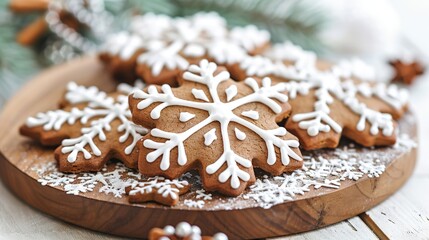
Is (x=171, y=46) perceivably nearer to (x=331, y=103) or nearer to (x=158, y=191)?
(x=331, y=103)

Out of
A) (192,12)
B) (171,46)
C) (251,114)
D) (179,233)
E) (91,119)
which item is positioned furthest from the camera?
(192,12)

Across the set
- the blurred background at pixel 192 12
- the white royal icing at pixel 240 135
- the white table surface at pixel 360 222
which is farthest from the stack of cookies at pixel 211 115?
the blurred background at pixel 192 12

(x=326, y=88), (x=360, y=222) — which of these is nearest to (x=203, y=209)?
(x=360, y=222)

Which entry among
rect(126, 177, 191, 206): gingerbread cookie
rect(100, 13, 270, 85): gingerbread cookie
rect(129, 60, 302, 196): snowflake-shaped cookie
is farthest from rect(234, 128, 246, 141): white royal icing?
rect(100, 13, 270, 85): gingerbread cookie

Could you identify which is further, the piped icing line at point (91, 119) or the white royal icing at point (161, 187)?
the piped icing line at point (91, 119)

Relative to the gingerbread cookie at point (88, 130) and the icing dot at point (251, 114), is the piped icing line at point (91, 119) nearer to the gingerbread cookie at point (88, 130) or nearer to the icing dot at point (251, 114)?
the gingerbread cookie at point (88, 130)

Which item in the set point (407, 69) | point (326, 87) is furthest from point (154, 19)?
point (407, 69)

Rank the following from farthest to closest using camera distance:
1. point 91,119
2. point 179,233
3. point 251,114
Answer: point 91,119
point 251,114
point 179,233
